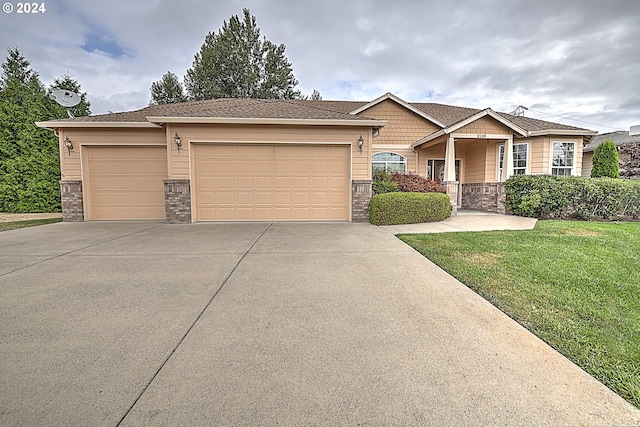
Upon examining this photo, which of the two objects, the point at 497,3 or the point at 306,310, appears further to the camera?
the point at 497,3

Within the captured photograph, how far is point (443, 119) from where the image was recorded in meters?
14.2

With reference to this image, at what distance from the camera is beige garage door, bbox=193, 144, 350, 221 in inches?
357

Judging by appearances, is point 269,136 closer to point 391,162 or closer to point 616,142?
point 391,162

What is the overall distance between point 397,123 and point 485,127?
3534 millimetres

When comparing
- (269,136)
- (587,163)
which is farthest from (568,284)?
(587,163)

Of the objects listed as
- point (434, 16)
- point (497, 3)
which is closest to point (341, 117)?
point (434, 16)

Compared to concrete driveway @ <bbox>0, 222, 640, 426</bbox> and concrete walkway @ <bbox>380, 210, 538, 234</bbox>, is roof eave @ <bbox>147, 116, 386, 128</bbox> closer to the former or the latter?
concrete walkway @ <bbox>380, 210, 538, 234</bbox>

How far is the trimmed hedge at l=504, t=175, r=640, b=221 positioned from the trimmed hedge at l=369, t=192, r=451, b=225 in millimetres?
3724

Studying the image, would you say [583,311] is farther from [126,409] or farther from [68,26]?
[68,26]

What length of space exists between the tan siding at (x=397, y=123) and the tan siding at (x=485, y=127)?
2.56 m

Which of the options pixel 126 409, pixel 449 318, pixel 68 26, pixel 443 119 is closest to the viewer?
pixel 126 409

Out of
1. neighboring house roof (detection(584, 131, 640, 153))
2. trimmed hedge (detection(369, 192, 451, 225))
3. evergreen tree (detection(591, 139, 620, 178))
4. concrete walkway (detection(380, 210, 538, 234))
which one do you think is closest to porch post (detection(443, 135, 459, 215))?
trimmed hedge (detection(369, 192, 451, 225))

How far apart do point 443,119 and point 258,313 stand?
14095 millimetres

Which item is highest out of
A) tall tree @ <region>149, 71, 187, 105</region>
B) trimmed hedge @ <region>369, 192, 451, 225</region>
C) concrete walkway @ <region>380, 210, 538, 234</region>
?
tall tree @ <region>149, 71, 187, 105</region>
